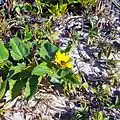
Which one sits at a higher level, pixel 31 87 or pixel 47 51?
pixel 47 51

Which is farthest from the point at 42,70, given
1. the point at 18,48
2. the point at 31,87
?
the point at 18,48

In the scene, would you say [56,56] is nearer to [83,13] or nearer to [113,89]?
[113,89]

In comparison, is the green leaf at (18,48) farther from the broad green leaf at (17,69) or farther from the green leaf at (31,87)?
the green leaf at (31,87)

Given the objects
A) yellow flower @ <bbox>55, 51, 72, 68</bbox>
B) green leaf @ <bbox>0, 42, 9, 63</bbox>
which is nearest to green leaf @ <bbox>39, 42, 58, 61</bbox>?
yellow flower @ <bbox>55, 51, 72, 68</bbox>

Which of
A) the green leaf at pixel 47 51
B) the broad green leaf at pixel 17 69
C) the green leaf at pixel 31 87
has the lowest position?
the green leaf at pixel 31 87

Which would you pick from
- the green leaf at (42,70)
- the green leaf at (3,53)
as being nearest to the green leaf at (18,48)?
the green leaf at (3,53)

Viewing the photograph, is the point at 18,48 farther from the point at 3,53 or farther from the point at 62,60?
the point at 62,60
